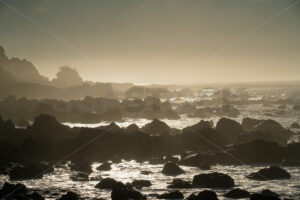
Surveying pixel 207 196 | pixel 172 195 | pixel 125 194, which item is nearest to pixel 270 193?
pixel 207 196

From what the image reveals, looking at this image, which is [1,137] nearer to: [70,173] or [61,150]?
[61,150]

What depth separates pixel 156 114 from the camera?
12725cm

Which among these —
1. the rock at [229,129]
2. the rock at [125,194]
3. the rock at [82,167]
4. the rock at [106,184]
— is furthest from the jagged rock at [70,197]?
the rock at [229,129]

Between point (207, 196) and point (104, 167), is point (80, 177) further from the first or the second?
point (207, 196)

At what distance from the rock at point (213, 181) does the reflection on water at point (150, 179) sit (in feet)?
3.63

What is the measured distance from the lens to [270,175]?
39.9 metres

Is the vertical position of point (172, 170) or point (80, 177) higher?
point (172, 170)

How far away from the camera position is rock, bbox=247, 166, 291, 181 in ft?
129

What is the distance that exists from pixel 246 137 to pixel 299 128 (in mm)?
28782

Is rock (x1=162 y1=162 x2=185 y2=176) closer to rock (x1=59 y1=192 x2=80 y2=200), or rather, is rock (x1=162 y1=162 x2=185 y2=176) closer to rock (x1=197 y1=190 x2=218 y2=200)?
rock (x1=197 y1=190 x2=218 y2=200)

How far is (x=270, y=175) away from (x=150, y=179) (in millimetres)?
13895

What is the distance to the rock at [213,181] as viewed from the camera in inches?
1458

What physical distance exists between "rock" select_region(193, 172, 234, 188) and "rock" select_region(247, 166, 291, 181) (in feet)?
13.4

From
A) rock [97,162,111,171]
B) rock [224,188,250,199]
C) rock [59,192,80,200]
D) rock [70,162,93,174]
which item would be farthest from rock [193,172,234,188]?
rock [70,162,93,174]
